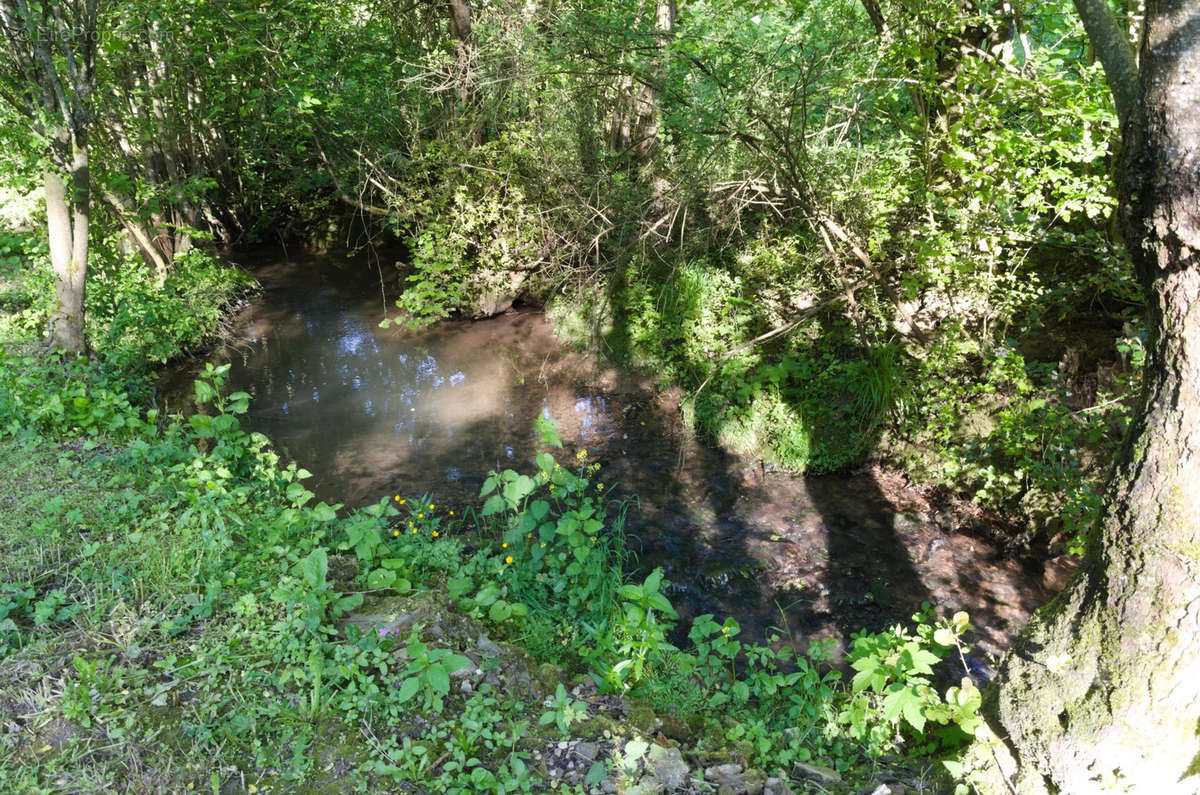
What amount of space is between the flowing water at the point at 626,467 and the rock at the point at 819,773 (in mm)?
1913

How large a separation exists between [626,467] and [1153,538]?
196 inches

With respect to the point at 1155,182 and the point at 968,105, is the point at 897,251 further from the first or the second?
the point at 1155,182

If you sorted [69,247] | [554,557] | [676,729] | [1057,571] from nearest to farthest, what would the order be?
1. [676,729]
2. [554,557]
3. [1057,571]
4. [69,247]

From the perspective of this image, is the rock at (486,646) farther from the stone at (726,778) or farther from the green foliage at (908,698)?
the green foliage at (908,698)

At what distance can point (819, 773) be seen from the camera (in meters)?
3.04

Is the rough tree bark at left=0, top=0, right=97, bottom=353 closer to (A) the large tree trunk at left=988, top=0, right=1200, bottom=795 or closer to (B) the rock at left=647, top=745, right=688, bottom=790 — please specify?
(B) the rock at left=647, top=745, right=688, bottom=790

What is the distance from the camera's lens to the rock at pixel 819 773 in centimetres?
A: 300

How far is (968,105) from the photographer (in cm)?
521

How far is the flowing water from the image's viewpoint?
5.39m

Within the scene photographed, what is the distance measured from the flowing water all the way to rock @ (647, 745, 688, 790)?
2279 mm

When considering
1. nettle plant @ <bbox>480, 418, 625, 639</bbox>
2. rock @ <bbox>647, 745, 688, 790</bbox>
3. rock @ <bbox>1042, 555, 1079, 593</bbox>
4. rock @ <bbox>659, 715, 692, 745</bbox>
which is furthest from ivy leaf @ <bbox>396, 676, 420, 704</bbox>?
rock @ <bbox>1042, 555, 1079, 593</bbox>

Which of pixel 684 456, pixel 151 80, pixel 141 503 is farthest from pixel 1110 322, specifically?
pixel 151 80

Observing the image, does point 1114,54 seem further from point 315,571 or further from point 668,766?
point 315,571

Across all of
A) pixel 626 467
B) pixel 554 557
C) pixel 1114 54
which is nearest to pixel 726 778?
pixel 554 557
